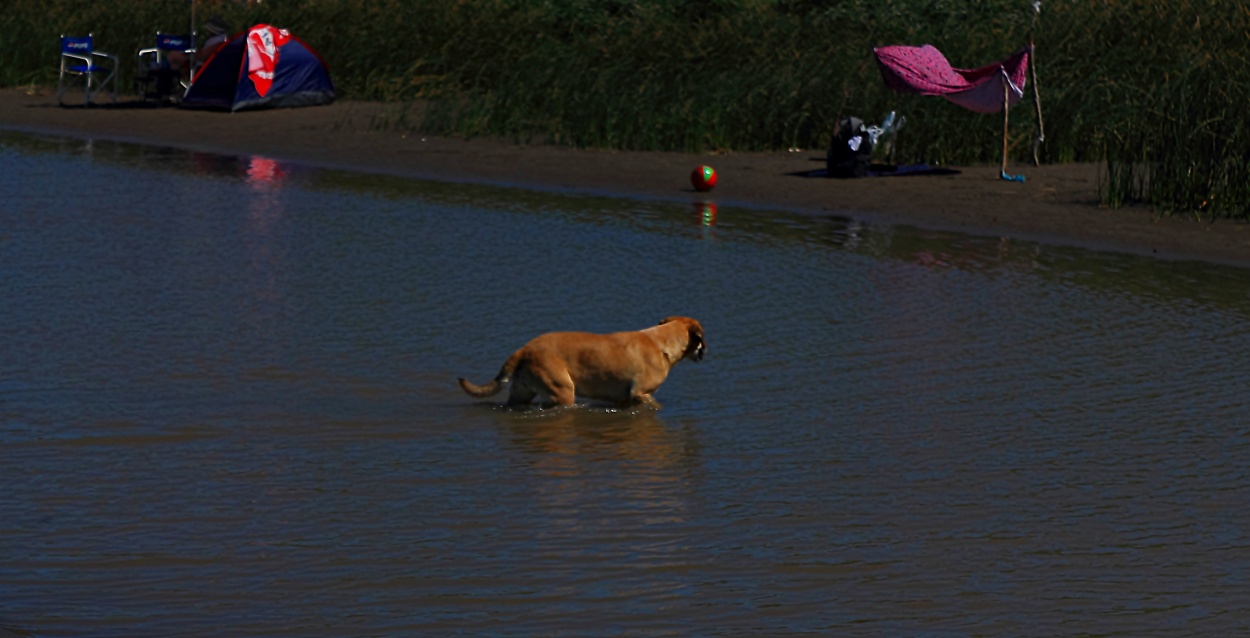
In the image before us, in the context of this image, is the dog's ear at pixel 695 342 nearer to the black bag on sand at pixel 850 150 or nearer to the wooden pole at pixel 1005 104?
the black bag on sand at pixel 850 150

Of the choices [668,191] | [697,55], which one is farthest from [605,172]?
[697,55]

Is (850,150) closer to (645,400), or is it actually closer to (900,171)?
(900,171)

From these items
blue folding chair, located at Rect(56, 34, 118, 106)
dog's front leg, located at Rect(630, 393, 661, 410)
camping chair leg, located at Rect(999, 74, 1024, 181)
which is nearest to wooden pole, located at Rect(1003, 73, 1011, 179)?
camping chair leg, located at Rect(999, 74, 1024, 181)

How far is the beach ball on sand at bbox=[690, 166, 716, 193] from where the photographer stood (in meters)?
22.8

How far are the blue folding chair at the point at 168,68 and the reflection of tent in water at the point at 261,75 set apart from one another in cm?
61

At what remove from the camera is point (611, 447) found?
9344 mm

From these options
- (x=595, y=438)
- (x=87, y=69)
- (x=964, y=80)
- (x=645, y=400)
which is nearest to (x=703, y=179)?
(x=964, y=80)

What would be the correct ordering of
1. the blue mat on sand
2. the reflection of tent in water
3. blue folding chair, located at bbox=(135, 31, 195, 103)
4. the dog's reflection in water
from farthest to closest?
1. blue folding chair, located at bbox=(135, 31, 195, 103)
2. the reflection of tent in water
3. the blue mat on sand
4. the dog's reflection in water

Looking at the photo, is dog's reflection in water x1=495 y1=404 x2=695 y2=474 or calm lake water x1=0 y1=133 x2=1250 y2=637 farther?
dog's reflection in water x1=495 y1=404 x2=695 y2=474

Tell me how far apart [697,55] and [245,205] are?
10263 millimetres

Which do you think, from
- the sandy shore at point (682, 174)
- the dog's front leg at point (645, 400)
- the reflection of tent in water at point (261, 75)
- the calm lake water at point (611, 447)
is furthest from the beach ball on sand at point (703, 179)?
the dog's front leg at point (645, 400)

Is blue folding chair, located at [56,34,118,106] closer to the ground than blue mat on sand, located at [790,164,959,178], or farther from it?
farther from it

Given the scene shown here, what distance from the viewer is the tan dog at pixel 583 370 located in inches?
389

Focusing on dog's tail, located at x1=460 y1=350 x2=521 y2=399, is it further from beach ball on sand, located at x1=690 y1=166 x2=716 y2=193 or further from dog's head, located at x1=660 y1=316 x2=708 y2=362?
beach ball on sand, located at x1=690 y1=166 x2=716 y2=193
